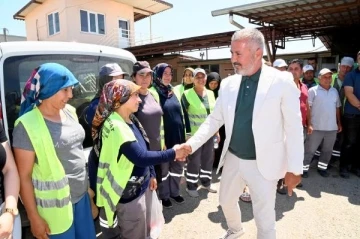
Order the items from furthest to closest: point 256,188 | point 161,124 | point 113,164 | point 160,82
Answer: point 160,82, point 161,124, point 256,188, point 113,164

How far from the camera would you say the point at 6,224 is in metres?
1.45

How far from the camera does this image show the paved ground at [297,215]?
10.2 feet

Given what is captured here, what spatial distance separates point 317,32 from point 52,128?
36.2 ft

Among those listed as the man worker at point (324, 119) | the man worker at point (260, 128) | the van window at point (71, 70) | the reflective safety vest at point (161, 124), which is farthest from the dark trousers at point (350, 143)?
the van window at point (71, 70)

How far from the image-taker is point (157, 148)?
336cm

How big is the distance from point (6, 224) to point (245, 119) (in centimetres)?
189

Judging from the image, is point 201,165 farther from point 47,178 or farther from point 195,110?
point 47,178

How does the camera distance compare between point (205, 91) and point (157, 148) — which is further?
point (205, 91)

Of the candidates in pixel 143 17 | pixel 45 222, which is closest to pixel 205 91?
pixel 45 222

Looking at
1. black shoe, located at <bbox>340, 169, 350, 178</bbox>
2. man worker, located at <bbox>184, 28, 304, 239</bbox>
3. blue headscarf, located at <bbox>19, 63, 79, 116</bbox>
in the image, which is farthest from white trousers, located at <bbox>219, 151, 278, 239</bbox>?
black shoe, located at <bbox>340, 169, 350, 178</bbox>

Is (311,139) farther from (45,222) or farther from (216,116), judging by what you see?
(45,222)

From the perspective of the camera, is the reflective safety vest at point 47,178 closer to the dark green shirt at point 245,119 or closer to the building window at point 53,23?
the dark green shirt at point 245,119

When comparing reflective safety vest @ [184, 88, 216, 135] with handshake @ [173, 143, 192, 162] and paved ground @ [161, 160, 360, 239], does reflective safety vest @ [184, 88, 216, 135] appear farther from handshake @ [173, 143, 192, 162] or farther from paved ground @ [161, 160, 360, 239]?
handshake @ [173, 143, 192, 162]

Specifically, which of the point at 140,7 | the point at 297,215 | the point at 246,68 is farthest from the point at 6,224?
the point at 140,7
